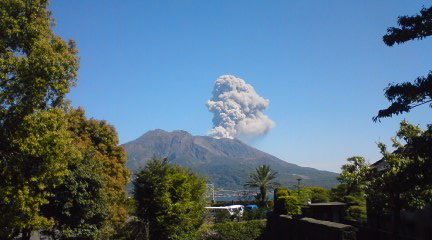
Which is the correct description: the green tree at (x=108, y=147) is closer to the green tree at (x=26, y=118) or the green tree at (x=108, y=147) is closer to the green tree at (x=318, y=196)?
the green tree at (x=26, y=118)

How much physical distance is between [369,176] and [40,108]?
16462 millimetres

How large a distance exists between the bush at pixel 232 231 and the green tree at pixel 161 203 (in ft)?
12.7

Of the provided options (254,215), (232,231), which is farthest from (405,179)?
(254,215)

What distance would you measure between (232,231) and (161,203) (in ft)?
29.3

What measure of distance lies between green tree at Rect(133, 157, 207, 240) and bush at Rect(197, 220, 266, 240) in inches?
152

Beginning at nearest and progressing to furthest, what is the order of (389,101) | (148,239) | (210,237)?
(389,101) → (148,239) → (210,237)

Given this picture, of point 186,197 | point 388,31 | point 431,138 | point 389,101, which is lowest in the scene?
point 186,197

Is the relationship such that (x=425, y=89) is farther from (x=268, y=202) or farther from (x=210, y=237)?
(x=268, y=202)

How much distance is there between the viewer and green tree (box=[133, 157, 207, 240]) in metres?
28.3

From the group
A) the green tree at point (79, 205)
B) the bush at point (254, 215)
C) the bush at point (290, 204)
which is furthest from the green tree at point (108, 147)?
the bush at point (290, 204)

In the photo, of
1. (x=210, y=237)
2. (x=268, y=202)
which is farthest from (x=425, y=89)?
(x=268, y=202)

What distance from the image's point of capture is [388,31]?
12758 mm

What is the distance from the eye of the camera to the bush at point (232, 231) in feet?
110

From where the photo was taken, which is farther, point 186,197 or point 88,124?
point 88,124
